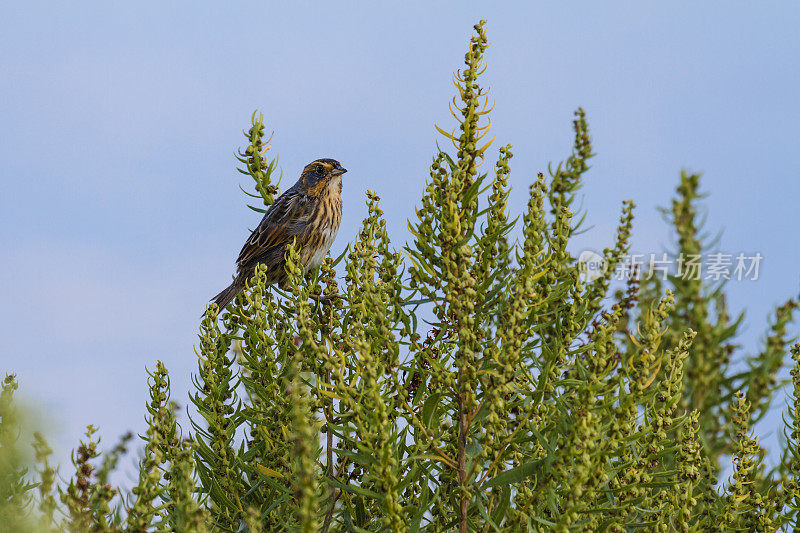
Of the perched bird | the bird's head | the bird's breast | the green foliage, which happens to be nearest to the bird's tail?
the perched bird

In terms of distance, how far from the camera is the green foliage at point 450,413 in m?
3.23

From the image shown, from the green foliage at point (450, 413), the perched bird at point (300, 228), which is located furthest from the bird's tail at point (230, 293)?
the green foliage at point (450, 413)

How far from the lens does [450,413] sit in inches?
147

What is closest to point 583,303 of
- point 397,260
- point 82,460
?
point 397,260

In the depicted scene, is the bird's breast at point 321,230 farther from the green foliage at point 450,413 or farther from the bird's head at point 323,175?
the green foliage at point 450,413

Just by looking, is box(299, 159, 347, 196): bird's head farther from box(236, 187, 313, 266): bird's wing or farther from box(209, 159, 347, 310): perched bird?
box(236, 187, 313, 266): bird's wing

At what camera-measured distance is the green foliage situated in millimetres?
3229

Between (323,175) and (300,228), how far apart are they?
34.7 inches

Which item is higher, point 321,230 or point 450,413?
point 321,230

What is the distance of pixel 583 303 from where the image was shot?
4.10 m

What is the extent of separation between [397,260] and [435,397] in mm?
984

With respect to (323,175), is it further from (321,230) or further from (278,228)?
(278,228)

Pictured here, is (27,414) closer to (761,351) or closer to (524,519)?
(524,519)

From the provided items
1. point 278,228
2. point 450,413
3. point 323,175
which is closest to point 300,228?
point 278,228
